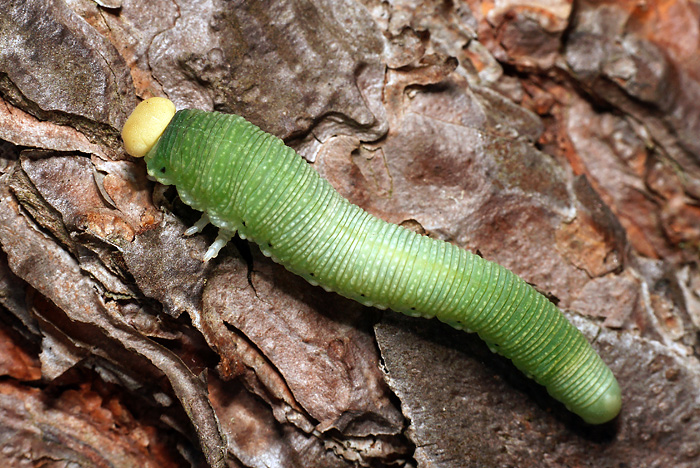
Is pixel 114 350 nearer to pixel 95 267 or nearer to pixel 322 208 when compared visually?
pixel 95 267

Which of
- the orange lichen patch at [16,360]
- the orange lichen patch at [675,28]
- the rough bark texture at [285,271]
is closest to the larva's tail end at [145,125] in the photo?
the rough bark texture at [285,271]

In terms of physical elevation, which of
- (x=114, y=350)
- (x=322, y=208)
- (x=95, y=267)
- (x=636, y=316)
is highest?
(x=95, y=267)

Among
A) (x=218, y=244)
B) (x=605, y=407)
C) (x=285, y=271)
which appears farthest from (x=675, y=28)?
(x=218, y=244)

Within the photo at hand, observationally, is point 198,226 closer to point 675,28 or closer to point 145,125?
point 145,125

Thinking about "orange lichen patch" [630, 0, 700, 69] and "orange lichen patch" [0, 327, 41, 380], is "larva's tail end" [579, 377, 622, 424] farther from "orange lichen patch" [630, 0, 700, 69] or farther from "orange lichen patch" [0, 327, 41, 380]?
"orange lichen patch" [0, 327, 41, 380]

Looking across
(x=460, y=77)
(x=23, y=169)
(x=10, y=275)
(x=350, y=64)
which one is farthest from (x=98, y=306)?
(x=460, y=77)

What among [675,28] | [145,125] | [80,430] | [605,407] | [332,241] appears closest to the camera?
[145,125]
